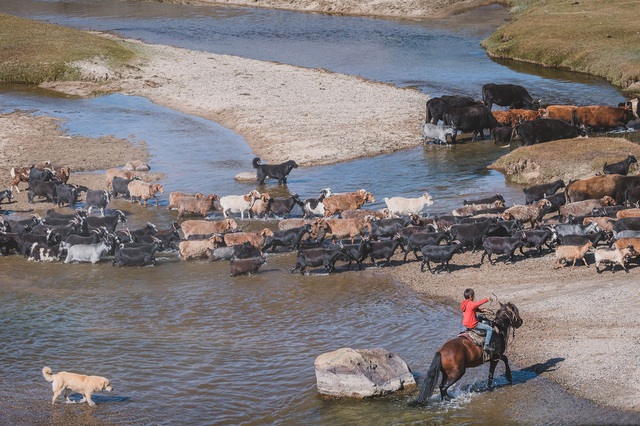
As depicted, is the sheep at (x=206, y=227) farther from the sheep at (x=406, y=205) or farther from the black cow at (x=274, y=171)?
the black cow at (x=274, y=171)

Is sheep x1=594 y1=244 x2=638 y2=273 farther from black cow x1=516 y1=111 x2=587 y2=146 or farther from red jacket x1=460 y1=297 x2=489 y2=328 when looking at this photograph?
black cow x1=516 y1=111 x2=587 y2=146

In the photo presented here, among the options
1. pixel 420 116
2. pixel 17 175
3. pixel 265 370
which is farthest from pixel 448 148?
pixel 265 370

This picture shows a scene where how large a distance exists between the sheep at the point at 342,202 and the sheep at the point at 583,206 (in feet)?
18.8

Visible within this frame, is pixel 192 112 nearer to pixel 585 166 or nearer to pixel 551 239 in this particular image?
pixel 585 166

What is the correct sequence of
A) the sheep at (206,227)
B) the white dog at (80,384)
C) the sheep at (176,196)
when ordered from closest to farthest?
the white dog at (80,384), the sheep at (206,227), the sheep at (176,196)

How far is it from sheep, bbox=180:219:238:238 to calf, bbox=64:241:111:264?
7.83 feet

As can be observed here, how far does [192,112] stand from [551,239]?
24525mm

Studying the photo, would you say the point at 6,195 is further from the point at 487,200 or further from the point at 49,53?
the point at 49,53

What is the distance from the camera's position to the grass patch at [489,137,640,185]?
29.9m

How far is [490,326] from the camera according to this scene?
1459 cm

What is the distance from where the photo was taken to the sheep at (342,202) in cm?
2662

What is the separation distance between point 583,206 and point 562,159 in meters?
6.09

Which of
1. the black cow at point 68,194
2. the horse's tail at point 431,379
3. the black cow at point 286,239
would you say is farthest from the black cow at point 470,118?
the horse's tail at point 431,379

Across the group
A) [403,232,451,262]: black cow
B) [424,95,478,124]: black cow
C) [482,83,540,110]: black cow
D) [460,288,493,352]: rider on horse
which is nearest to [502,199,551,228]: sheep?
[403,232,451,262]: black cow
